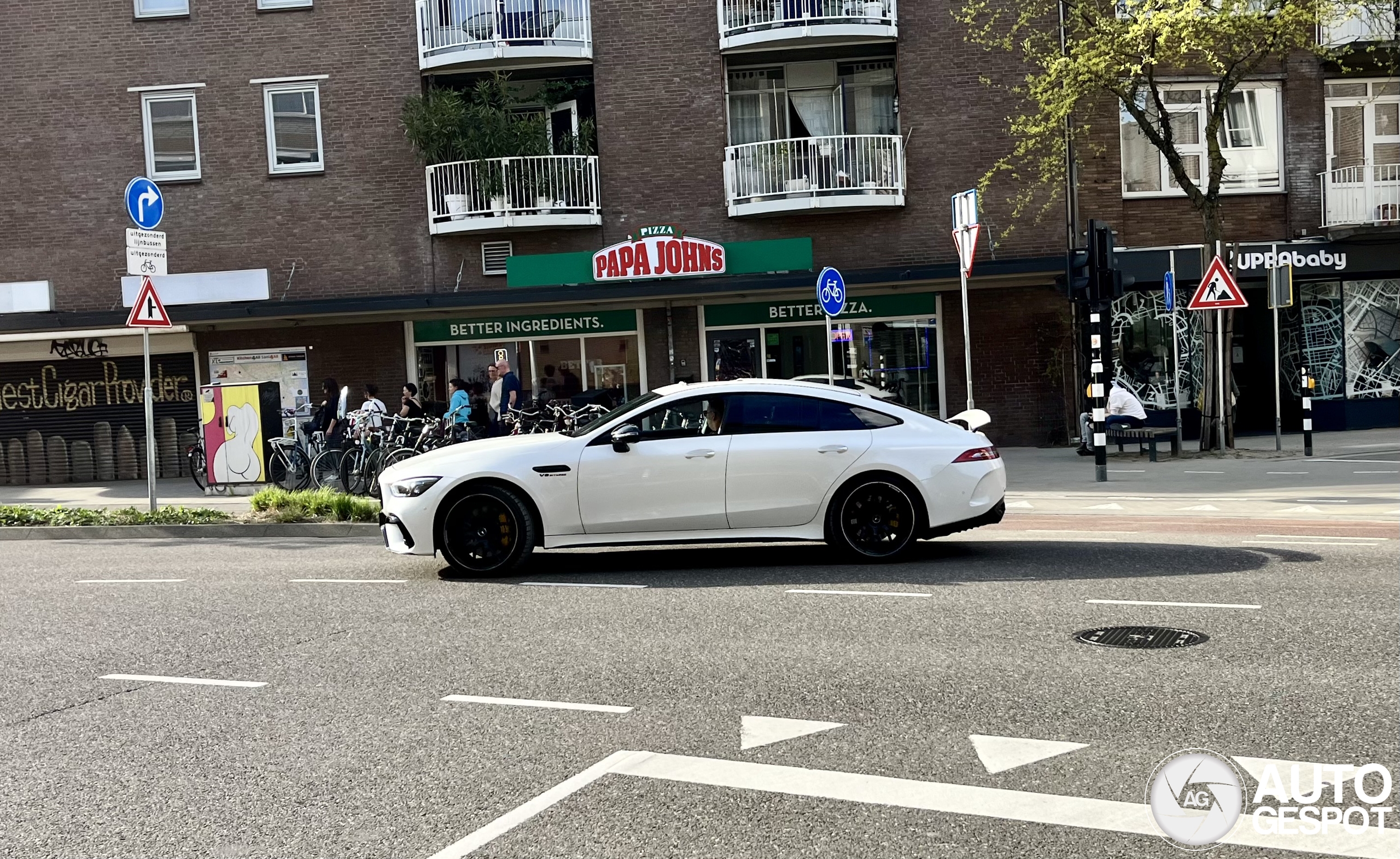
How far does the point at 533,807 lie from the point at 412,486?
5606 mm

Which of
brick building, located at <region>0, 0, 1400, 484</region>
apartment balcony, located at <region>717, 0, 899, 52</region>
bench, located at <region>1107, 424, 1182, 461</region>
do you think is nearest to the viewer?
→ bench, located at <region>1107, 424, 1182, 461</region>

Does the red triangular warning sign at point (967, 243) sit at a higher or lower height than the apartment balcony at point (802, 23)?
lower

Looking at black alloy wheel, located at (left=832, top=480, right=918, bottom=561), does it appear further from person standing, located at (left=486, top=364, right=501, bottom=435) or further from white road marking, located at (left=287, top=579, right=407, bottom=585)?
person standing, located at (left=486, top=364, right=501, bottom=435)

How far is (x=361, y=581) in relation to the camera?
10.2m

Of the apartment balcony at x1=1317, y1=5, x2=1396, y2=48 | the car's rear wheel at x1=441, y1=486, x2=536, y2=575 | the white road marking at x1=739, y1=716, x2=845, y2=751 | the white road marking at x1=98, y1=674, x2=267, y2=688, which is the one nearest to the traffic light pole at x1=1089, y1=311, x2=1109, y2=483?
the car's rear wheel at x1=441, y1=486, x2=536, y2=575

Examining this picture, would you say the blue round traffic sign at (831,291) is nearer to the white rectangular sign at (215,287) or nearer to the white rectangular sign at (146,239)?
the white rectangular sign at (146,239)

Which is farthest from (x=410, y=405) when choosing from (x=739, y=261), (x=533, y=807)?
(x=533, y=807)

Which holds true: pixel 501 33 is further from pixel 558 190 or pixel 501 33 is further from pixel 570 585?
pixel 570 585

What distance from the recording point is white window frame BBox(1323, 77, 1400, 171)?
82.0 feet

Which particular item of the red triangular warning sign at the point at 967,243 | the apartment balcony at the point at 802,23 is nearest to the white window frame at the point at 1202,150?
the apartment balcony at the point at 802,23

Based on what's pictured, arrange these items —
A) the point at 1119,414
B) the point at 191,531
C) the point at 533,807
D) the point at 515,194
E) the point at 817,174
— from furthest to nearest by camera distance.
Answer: the point at 515,194 → the point at 817,174 → the point at 1119,414 → the point at 191,531 → the point at 533,807

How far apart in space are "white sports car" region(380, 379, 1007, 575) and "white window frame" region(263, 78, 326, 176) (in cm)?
1612

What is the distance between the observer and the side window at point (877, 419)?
10.2m

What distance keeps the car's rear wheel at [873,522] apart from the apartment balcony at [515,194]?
586 inches
